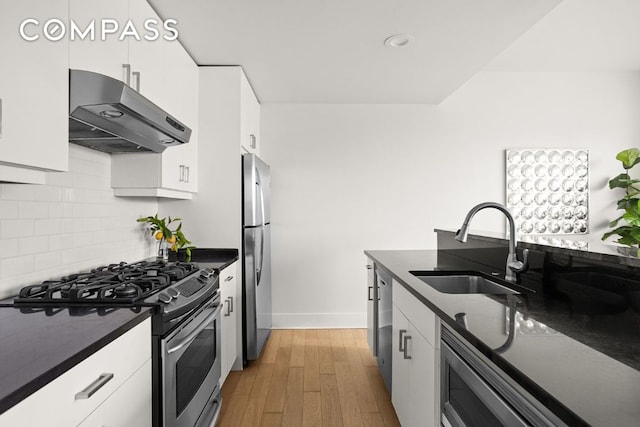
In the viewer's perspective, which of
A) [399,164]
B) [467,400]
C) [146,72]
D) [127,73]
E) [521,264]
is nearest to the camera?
[467,400]

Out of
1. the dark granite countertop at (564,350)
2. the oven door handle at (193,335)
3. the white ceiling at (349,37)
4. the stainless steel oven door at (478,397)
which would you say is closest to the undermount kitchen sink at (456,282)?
the dark granite countertop at (564,350)

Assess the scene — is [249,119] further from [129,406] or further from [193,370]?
[129,406]

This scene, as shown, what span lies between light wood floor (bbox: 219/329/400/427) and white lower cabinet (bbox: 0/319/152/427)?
115 cm

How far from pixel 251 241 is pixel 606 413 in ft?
8.65

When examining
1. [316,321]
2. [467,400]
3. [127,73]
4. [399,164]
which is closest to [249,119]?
[127,73]

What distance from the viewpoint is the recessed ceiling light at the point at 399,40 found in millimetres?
2638

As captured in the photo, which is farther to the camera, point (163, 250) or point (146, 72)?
point (163, 250)

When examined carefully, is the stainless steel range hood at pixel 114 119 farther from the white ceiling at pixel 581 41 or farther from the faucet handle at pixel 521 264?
the white ceiling at pixel 581 41

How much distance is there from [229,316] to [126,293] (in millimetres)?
1294

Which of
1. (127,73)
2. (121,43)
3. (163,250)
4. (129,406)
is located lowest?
(129,406)

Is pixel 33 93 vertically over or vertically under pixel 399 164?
under

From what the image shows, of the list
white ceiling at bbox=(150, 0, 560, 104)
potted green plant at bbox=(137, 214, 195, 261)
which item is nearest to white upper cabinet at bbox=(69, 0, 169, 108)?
white ceiling at bbox=(150, 0, 560, 104)

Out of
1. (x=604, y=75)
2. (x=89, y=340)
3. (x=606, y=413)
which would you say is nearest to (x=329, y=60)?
(x=89, y=340)

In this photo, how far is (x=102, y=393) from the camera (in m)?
1.09
